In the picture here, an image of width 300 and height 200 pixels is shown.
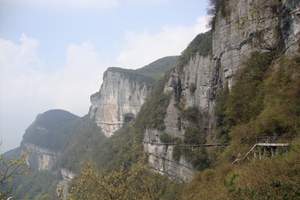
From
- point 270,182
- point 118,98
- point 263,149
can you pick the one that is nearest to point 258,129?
point 263,149

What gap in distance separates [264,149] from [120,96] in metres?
110

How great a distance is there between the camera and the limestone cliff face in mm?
34375

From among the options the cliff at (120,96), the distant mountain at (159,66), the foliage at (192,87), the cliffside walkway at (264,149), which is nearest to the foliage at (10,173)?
the cliffside walkway at (264,149)

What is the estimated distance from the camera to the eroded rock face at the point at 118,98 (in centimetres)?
12756

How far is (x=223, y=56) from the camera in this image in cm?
4278

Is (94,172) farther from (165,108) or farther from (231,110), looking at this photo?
(165,108)

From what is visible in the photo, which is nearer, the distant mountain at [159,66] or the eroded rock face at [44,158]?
the distant mountain at [159,66]

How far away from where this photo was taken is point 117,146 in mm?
90500

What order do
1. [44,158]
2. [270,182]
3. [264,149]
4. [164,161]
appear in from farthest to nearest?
[44,158]
[164,161]
[264,149]
[270,182]

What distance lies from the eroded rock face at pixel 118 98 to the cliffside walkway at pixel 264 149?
316 ft

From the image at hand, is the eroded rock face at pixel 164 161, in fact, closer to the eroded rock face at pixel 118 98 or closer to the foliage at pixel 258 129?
the foliage at pixel 258 129

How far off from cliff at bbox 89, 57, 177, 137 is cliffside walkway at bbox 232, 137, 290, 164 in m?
96.7

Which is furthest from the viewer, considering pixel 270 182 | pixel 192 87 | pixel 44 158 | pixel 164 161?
pixel 44 158

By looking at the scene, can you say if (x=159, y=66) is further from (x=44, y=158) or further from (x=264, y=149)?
(x=264, y=149)
